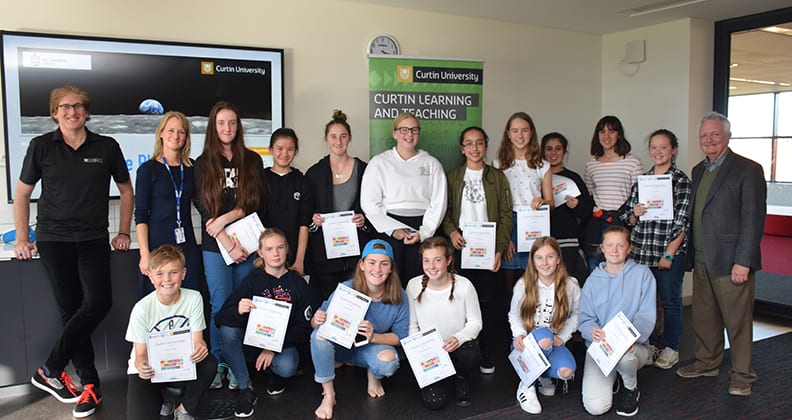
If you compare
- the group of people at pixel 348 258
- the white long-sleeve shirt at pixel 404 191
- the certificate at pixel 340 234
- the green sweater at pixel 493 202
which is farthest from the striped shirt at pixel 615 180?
the certificate at pixel 340 234

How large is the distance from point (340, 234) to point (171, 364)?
1.34 meters

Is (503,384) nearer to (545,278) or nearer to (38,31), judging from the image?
(545,278)

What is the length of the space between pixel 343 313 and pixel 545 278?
→ 1249mm

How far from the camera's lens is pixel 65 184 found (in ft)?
10.6

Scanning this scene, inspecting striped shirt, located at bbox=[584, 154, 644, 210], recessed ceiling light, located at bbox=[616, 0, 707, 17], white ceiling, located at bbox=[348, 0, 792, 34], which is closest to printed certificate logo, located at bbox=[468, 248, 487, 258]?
striped shirt, located at bbox=[584, 154, 644, 210]

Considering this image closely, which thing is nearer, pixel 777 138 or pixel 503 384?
pixel 503 384

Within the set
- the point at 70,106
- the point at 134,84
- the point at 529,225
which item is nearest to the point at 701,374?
the point at 529,225

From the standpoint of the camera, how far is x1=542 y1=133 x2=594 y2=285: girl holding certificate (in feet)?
14.3

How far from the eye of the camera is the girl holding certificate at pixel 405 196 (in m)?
3.83

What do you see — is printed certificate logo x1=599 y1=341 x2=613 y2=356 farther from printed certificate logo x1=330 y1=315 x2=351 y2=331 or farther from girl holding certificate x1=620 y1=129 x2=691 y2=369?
printed certificate logo x1=330 y1=315 x2=351 y2=331

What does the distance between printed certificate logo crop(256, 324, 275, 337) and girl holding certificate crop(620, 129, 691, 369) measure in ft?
8.14

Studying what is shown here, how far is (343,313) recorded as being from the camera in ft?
10.6

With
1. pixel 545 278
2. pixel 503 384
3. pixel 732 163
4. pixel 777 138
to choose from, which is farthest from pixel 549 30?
pixel 503 384

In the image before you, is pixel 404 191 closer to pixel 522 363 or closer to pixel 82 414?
pixel 522 363
